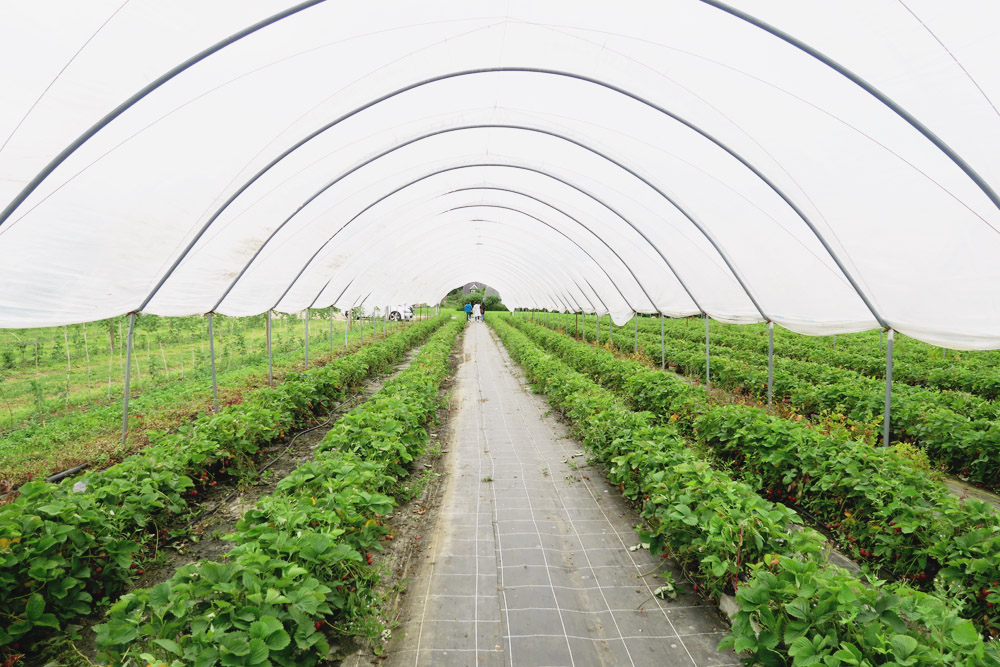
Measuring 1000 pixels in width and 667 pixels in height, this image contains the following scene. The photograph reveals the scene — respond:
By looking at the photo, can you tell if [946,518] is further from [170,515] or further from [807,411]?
[170,515]

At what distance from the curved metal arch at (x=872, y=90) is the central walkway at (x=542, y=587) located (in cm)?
385

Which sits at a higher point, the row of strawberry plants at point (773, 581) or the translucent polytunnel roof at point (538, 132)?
the translucent polytunnel roof at point (538, 132)

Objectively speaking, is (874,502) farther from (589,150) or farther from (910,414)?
(589,150)

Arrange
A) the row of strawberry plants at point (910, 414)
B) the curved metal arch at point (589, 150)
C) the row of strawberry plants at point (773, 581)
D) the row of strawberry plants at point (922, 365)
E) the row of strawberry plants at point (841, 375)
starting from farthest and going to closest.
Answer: the row of strawberry plants at point (922, 365) < the curved metal arch at point (589, 150) < the row of strawberry plants at point (841, 375) < the row of strawberry plants at point (910, 414) < the row of strawberry plants at point (773, 581)

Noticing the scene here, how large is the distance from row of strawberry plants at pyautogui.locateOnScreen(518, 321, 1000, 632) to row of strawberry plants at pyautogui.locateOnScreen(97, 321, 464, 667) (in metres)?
3.37

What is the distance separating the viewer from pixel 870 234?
16.0ft

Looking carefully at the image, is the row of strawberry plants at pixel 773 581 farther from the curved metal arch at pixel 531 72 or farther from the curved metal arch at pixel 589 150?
the curved metal arch at pixel 589 150

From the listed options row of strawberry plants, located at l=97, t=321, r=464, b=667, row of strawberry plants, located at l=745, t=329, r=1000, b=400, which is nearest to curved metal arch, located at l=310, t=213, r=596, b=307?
row of strawberry plants, located at l=745, t=329, r=1000, b=400

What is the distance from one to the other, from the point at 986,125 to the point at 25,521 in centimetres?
726

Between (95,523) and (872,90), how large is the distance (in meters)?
6.93

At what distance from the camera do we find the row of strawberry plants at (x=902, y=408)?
5.78 metres

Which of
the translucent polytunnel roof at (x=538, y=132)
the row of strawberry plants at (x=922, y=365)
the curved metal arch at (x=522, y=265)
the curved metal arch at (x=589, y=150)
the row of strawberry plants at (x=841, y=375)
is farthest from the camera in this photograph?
the curved metal arch at (x=522, y=265)

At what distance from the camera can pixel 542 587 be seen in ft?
12.5

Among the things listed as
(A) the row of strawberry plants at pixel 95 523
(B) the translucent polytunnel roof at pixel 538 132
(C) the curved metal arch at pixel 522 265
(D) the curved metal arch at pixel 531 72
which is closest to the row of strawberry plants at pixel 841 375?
(B) the translucent polytunnel roof at pixel 538 132
